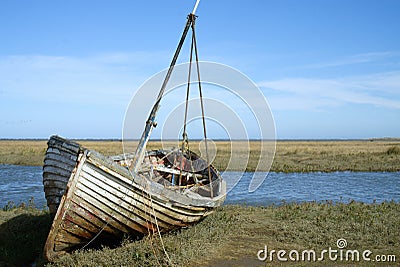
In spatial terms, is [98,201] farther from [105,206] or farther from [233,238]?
[233,238]

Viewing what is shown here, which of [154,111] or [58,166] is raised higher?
[154,111]

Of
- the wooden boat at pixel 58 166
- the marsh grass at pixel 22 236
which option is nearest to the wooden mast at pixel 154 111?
the wooden boat at pixel 58 166

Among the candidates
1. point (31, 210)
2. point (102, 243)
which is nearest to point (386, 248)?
point (102, 243)

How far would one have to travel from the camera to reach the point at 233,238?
905 cm

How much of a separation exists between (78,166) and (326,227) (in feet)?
19.7

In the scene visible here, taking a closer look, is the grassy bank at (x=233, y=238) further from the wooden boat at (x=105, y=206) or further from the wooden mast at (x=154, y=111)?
the wooden mast at (x=154, y=111)

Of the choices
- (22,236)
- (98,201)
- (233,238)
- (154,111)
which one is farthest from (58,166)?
(233,238)

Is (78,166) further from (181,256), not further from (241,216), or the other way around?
(241,216)

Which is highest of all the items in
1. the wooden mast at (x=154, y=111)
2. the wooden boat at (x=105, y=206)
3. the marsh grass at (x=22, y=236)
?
the wooden mast at (x=154, y=111)

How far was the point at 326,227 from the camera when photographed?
9.56 metres

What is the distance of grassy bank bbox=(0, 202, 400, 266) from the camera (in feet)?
24.2

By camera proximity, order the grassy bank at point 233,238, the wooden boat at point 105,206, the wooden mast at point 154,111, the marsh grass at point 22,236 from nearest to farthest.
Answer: the wooden boat at point 105,206, the grassy bank at point 233,238, the marsh grass at point 22,236, the wooden mast at point 154,111

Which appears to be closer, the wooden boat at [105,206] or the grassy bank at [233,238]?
the wooden boat at [105,206]

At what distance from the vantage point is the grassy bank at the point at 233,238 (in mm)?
7391
